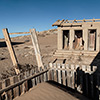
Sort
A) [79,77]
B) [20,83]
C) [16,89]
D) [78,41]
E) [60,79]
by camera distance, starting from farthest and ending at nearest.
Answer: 1. [78,41]
2. [60,79]
3. [79,77]
4. [20,83]
5. [16,89]

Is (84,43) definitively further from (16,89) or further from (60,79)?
(16,89)

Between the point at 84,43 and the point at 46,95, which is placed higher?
the point at 84,43

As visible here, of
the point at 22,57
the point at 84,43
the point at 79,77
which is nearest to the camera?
the point at 79,77

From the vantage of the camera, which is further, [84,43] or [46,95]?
[84,43]

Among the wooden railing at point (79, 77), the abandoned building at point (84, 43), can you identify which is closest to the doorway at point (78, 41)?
the abandoned building at point (84, 43)

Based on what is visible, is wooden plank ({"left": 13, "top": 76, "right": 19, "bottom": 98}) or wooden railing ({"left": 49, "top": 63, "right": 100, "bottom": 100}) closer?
wooden plank ({"left": 13, "top": 76, "right": 19, "bottom": 98})

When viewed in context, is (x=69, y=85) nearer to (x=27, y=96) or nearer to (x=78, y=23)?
(x=27, y=96)

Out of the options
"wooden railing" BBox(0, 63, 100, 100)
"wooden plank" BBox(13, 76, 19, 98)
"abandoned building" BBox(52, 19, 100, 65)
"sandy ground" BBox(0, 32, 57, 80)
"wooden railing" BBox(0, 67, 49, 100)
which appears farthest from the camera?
"abandoned building" BBox(52, 19, 100, 65)

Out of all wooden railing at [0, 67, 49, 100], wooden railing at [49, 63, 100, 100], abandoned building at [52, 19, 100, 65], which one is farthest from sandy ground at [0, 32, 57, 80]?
wooden railing at [49, 63, 100, 100]

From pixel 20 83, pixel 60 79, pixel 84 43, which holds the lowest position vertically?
pixel 60 79

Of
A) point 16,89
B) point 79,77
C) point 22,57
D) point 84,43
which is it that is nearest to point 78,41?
point 84,43

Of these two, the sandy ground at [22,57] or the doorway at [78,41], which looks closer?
the sandy ground at [22,57]

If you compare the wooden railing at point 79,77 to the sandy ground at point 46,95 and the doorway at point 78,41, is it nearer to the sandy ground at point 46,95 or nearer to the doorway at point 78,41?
the sandy ground at point 46,95

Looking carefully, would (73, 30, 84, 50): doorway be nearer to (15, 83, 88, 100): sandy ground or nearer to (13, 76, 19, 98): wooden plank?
(15, 83, 88, 100): sandy ground
